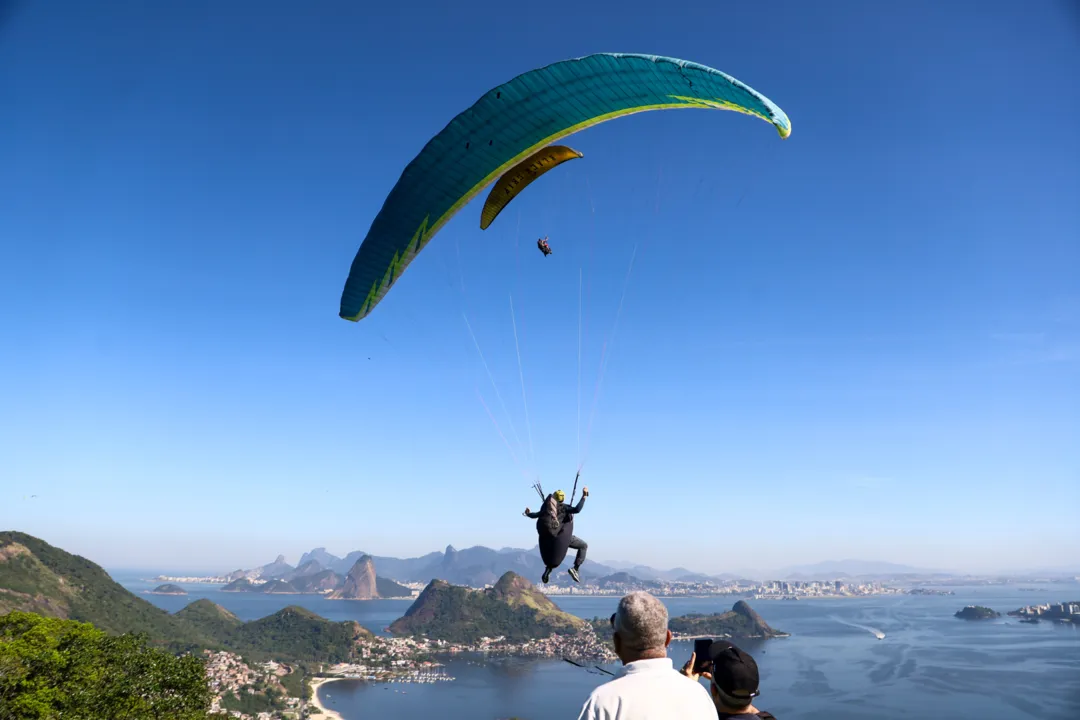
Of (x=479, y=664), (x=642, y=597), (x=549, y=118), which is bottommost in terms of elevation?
(x=479, y=664)

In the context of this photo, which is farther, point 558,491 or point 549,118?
point 558,491

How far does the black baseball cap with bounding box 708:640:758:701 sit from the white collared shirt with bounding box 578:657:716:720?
559 millimetres

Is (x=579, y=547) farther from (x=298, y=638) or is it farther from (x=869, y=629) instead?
(x=869, y=629)

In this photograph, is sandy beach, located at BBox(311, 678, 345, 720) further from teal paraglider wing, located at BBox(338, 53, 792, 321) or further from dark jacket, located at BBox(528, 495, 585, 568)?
teal paraglider wing, located at BBox(338, 53, 792, 321)

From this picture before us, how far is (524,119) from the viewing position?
32.3ft

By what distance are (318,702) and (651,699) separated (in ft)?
361

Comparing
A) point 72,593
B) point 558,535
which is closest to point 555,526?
point 558,535

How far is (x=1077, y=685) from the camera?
3371 inches

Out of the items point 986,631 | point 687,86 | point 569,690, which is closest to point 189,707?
point 687,86

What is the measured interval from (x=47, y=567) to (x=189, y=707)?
108 metres

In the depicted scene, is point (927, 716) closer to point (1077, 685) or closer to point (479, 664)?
point (1077, 685)

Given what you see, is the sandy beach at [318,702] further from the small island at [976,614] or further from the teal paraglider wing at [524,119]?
the small island at [976,614]

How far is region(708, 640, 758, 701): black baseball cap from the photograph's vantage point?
2553mm

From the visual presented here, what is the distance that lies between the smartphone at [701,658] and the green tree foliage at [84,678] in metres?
24.3
